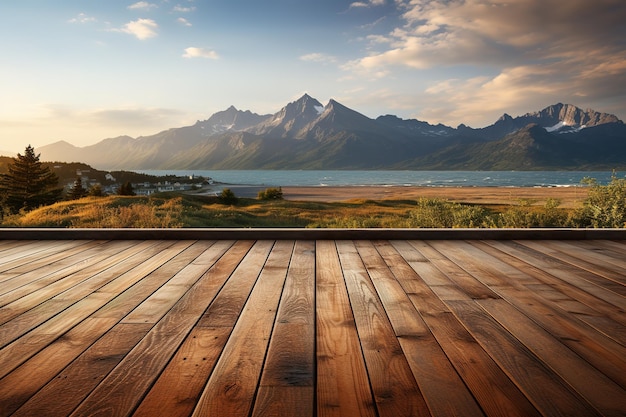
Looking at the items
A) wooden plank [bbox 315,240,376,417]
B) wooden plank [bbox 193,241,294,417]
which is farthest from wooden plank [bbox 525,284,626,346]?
wooden plank [bbox 193,241,294,417]

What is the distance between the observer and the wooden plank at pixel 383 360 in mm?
1131

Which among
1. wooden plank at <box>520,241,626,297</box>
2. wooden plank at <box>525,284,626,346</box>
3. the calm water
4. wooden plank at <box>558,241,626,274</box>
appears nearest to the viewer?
wooden plank at <box>525,284,626,346</box>

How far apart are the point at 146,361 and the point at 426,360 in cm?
107

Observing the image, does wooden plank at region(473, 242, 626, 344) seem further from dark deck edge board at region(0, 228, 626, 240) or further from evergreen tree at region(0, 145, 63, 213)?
evergreen tree at region(0, 145, 63, 213)

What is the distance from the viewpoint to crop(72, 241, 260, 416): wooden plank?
1140 millimetres

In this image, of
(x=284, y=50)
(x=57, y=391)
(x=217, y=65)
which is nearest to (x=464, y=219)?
(x=284, y=50)

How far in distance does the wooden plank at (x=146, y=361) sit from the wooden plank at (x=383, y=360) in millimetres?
767

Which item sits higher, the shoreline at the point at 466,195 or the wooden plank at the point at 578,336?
the wooden plank at the point at 578,336

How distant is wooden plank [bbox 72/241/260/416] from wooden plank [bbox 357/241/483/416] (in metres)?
0.92

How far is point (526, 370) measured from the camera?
1.35 meters

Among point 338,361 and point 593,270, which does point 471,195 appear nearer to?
point 593,270

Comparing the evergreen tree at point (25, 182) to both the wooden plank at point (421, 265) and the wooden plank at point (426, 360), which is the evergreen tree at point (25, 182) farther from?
the wooden plank at point (426, 360)

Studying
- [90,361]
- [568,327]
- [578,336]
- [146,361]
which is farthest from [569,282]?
[90,361]

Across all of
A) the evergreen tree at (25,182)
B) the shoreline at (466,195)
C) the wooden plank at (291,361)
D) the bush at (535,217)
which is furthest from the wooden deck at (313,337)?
the evergreen tree at (25,182)
